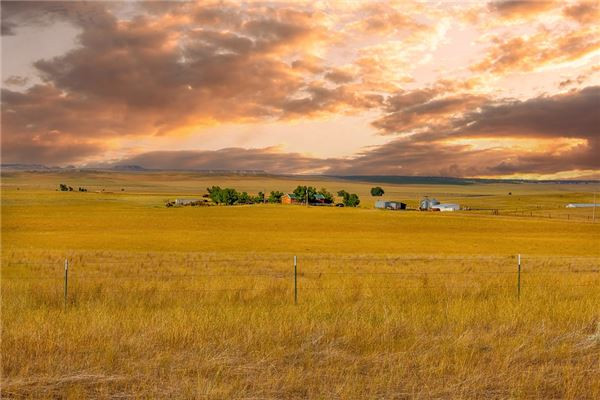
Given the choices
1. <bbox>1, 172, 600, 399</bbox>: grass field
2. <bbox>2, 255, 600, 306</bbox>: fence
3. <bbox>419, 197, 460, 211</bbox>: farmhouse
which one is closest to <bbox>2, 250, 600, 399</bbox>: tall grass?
<bbox>1, 172, 600, 399</bbox>: grass field

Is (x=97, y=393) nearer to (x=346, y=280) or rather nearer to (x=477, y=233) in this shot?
(x=346, y=280)

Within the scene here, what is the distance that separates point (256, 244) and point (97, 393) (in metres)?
53.2

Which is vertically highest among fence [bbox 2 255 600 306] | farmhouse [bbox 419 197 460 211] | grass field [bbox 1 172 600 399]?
grass field [bbox 1 172 600 399]

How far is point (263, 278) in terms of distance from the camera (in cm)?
2442

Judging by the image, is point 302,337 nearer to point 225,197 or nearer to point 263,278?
point 263,278

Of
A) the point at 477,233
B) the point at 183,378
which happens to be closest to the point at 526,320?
the point at 183,378

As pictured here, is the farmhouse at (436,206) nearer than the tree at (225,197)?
Yes

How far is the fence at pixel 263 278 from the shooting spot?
19938mm

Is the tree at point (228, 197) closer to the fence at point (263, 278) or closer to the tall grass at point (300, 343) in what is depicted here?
the fence at point (263, 278)

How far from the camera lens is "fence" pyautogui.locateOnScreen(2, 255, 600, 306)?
19938mm

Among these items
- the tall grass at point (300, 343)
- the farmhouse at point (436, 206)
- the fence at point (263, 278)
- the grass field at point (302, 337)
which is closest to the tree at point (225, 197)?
the farmhouse at point (436, 206)

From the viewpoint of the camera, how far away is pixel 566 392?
862 centimetres

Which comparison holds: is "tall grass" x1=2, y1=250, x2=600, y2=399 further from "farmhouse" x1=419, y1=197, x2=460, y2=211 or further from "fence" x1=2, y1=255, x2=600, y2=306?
"farmhouse" x1=419, y1=197, x2=460, y2=211

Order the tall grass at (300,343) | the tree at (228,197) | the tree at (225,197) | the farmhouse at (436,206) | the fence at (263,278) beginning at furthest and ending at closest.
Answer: the tree at (225,197)
the tree at (228,197)
the farmhouse at (436,206)
the fence at (263,278)
the tall grass at (300,343)
